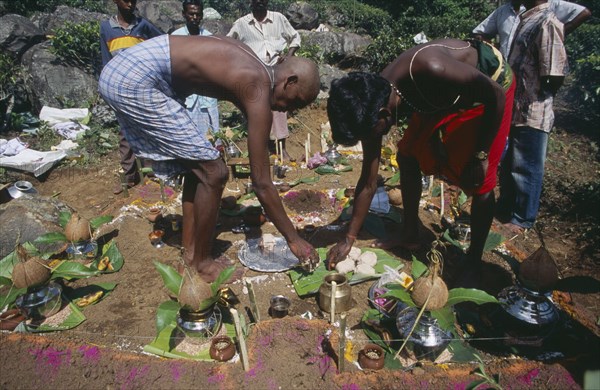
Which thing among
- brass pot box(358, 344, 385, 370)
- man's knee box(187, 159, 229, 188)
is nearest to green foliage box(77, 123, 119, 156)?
man's knee box(187, 159, 229, 188)

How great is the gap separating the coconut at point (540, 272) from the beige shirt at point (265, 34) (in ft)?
15.7

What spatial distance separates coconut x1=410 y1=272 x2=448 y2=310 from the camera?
1979 millimetres

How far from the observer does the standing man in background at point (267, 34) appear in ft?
18.9

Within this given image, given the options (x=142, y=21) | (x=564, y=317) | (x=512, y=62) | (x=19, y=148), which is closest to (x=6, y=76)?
(x=19, y=148)

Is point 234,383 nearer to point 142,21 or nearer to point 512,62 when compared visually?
point 512,62

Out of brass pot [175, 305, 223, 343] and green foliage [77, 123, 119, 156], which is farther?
green foliage [77, 123, 119, 156]

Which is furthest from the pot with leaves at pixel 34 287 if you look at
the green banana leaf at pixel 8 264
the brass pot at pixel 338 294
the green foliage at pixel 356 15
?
the green foliage at pixel 356 15

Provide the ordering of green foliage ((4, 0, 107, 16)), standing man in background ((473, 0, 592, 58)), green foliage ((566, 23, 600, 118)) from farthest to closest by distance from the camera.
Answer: green foliage ((4, 0, 107, 16)), green foliage ((566, 23, 600, 118)), standing man in background ((473, 0, 592, 58))

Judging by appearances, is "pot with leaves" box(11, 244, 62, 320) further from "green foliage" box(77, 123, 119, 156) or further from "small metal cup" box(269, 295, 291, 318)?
"green foliage" box(77, 123, 119, 156)

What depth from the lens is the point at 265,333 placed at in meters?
2.16

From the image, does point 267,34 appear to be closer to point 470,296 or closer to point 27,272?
point 27,272

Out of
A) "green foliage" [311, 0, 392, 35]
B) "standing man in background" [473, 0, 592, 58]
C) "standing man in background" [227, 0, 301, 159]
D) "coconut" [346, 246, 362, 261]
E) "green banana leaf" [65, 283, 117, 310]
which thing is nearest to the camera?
"green banana leaf" [65, 283, 117, 310]

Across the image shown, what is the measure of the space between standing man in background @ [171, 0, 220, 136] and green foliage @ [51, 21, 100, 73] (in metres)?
3.68

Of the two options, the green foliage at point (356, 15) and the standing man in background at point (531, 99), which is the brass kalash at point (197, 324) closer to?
the standing man in background at point (531, 99)
